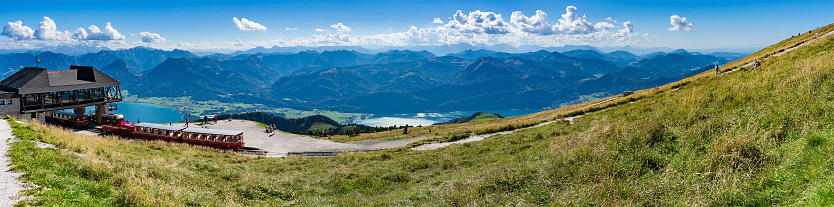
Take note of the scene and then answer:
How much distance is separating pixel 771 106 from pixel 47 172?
79.3 feet

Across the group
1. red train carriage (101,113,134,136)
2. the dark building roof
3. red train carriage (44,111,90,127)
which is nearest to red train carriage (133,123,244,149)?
red train carriage (101,113,134,136)

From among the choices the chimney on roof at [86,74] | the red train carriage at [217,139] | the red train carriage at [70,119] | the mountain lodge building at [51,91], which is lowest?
the red train carriage at [217,139]

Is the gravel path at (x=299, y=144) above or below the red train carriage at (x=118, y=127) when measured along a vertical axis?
below

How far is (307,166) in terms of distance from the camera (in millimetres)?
21938

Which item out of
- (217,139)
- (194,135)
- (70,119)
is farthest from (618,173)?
(70,119)

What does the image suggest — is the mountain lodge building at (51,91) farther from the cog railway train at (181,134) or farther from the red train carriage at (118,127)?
the red train carriage at (118,127)

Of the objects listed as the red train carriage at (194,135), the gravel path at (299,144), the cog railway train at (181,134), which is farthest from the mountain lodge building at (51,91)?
the gravel path at (299,144)

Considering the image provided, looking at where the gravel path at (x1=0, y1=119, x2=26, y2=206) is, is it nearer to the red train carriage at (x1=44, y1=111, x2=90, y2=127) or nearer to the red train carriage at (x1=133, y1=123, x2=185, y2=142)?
the red train carriage at (x1=133, y1=123, x2=185, y2=142)

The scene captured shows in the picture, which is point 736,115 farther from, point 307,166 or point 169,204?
point 307,166

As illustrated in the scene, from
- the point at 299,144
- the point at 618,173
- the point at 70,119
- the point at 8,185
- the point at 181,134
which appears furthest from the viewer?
the point at 70,119

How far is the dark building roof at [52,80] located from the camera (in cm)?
3300

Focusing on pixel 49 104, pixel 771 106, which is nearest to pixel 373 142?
pixel 771 106

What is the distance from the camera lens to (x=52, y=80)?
34.8 meters

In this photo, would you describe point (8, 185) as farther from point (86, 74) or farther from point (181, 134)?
point (86, 74)
